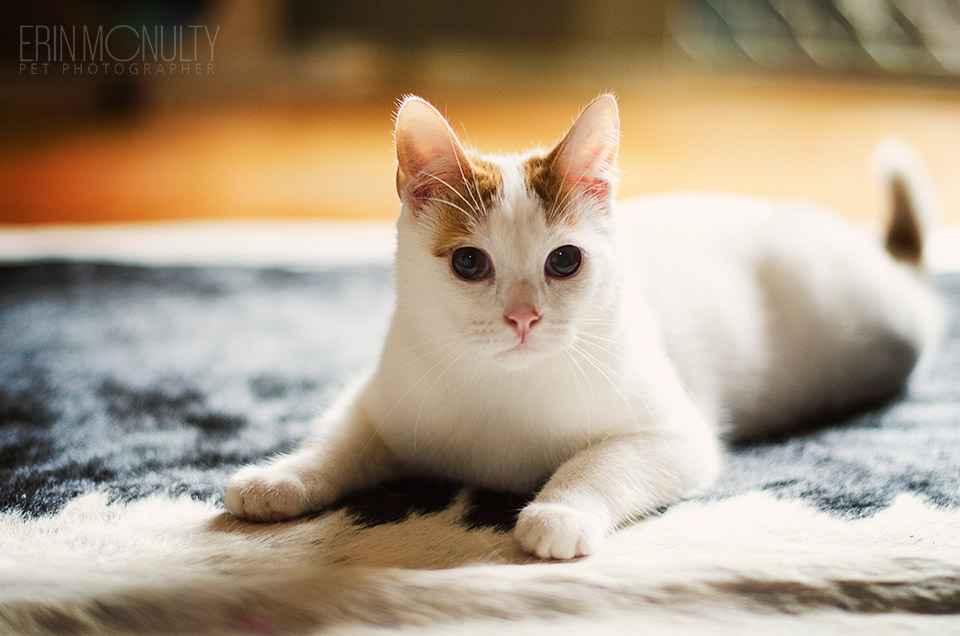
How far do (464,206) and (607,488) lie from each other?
0.40 meters

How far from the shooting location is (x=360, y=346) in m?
1.78

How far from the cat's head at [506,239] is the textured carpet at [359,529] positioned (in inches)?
10.3

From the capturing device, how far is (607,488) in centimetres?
106

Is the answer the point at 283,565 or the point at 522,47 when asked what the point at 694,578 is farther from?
the point at 522,47

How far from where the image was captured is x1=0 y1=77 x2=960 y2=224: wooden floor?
10.1 feet

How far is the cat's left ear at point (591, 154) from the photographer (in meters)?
1.09

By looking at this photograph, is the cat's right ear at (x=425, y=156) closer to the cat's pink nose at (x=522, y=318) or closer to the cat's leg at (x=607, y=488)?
the cat's pink nose at (x=522, y=318)

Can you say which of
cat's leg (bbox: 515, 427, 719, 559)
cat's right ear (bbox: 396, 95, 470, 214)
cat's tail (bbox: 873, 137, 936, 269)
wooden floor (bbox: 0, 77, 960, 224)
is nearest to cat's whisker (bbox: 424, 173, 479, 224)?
cat's right ear (bbox: 396, 95, 470, 214)

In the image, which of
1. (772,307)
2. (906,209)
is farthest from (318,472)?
(906,209)

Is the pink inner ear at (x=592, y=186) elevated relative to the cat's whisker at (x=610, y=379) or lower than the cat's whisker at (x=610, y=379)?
elevated

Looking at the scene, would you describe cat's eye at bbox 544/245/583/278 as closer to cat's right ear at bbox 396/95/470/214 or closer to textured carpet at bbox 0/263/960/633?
cat's right ear at bbox 396/95/470/214

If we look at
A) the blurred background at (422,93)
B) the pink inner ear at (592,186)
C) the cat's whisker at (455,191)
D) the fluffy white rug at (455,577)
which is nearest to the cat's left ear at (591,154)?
the pink inner ear at (592,186)

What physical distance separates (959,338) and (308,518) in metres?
1.43

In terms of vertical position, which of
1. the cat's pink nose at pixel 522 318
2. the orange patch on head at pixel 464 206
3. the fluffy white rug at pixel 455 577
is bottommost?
the fluffy white rug at pixel 455 577
